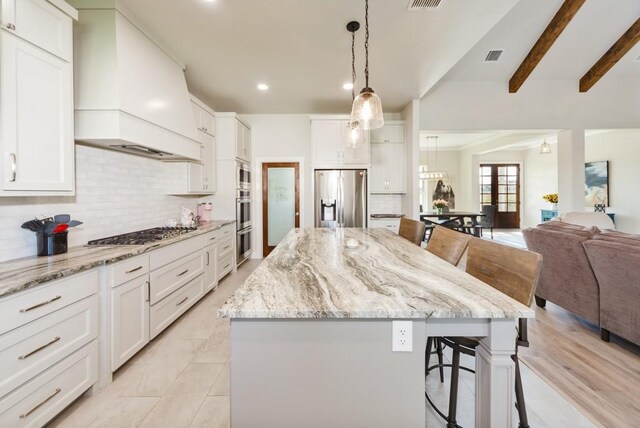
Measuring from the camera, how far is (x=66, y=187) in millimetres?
1810

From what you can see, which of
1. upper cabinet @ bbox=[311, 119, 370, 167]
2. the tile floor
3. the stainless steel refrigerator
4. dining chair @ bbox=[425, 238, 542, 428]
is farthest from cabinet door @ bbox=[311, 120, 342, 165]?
dining chair @ bbox=[425, 238, 542, 428]

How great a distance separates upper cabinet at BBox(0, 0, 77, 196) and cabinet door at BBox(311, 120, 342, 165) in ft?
11.1

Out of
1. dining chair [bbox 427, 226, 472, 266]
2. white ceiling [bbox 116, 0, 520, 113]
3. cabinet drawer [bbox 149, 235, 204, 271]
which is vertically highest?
white ceiling [bbox 116, 0, 520, 113]

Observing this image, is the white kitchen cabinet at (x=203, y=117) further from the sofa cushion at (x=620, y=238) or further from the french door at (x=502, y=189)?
the french door at (x=502, y=189)

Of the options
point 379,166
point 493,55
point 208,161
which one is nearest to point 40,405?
point 208,161

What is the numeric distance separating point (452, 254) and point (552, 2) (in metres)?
4.06

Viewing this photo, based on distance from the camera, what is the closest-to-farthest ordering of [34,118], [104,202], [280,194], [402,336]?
[402,336]
[34,118]
[104,202]
[280,194]

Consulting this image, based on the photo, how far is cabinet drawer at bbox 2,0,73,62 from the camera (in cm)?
148

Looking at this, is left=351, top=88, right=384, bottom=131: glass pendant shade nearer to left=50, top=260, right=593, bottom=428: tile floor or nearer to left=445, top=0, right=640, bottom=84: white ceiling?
left=50, top=260, right=593, bottom=428: tile floor

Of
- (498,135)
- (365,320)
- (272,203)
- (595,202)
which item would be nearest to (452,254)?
(365,320)

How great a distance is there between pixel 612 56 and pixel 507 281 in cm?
559

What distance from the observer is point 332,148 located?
4.80 metres

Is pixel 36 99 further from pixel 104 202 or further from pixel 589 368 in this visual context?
pixel 589 368

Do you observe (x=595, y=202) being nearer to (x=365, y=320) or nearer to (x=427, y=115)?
(x=427, y=115)
